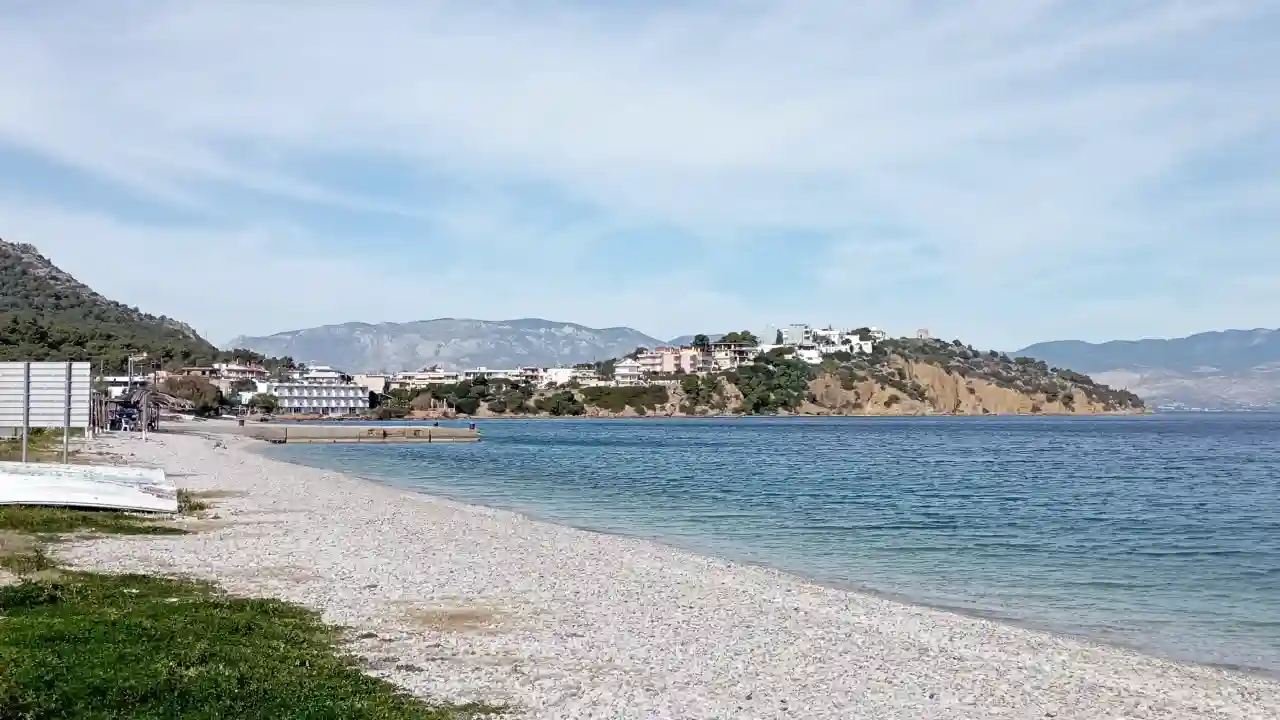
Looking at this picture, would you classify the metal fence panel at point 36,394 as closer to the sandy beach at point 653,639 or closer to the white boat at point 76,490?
the white boat at point 76,490

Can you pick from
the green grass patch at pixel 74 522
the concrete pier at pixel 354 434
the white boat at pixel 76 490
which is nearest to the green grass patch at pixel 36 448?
the white boat at pixel 76 490

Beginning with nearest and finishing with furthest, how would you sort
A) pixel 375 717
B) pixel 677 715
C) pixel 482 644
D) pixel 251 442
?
pixel 375 717
pixel 677 715
pixel 482 644
pixel 251 442

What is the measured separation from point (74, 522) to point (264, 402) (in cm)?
18116

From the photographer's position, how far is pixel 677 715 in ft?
31.1

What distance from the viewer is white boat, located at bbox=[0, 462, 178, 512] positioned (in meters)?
23.1

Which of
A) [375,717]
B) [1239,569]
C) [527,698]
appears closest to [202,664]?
[375,717]

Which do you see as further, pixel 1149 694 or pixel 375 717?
pixel 1149 694

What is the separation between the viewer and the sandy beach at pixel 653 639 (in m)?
10.3

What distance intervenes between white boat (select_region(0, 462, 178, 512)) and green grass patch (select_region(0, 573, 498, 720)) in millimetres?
11558

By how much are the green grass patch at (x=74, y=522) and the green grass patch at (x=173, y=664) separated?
8.21m

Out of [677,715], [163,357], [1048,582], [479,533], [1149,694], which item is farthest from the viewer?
[163,357]

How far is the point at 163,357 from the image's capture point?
184 m

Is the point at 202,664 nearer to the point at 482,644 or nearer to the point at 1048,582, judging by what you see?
the point at 482,644

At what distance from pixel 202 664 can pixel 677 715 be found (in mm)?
4214
